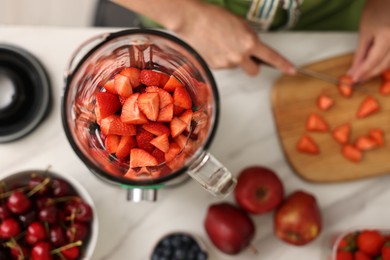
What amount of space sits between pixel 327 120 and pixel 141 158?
0.39 meters

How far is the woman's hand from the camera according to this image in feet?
3.01

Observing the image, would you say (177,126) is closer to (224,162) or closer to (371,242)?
(224,162)

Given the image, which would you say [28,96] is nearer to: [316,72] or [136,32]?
[136,32]

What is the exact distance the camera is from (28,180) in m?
0.83

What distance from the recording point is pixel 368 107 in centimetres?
92

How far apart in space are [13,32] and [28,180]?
252 mm

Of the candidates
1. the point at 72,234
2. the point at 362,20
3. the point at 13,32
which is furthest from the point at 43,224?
the point at 362,20

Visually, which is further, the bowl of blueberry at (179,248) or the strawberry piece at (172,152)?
the bowl of blueberry at (179,248)

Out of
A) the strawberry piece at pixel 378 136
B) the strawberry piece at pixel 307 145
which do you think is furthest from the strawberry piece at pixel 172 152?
the strawberry piece at pixel 378 136

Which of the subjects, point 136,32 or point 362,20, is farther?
point 362,20

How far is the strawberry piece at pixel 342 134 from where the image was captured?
0.91 m

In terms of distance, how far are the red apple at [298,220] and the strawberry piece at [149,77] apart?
0.33 m

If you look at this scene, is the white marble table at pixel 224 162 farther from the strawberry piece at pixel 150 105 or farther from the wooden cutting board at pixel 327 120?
the strawberry piece at pixel 150 105

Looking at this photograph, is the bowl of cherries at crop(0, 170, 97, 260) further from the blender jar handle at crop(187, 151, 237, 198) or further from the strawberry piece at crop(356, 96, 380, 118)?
the strawberry piece at crop(356, 96, 380, 118)
